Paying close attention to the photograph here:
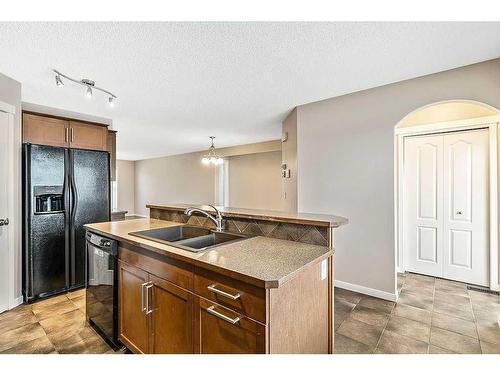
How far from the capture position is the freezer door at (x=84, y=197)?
9.89ft

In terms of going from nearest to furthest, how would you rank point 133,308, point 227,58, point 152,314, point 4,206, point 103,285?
point 152,314 < point 133,308 < point 103,285 < point 227,58 < point 4,206

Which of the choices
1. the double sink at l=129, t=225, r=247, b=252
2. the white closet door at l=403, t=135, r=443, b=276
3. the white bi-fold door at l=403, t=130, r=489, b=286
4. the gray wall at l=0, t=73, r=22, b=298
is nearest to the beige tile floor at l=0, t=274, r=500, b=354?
the gray wall at l=0, t=73, r=22, b=298

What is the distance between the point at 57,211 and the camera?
290 centimetres

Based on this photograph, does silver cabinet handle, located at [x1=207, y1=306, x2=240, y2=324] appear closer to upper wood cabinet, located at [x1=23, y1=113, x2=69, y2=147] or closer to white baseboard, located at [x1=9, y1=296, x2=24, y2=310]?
white baseboard, located at [x1=9, y1=296, x2=24, y2=310]

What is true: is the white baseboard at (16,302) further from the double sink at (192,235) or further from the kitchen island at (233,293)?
the double sink at (192,235)

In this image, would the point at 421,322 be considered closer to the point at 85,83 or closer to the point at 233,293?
the point at 233,293

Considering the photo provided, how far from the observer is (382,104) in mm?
2805

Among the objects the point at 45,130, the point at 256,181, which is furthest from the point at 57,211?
the point at 256,181

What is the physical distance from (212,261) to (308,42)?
175cm

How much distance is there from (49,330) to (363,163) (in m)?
3.52

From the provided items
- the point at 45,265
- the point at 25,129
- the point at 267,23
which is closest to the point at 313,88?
the point at 267,23

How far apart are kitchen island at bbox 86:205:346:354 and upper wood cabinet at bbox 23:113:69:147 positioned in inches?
74.0

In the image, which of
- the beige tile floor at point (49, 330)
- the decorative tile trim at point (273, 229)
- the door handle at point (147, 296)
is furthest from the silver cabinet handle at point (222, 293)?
the beige tile floor at point (49, 330)

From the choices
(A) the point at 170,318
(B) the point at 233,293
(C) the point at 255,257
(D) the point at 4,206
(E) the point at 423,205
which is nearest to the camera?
(B) the point at 233,293
